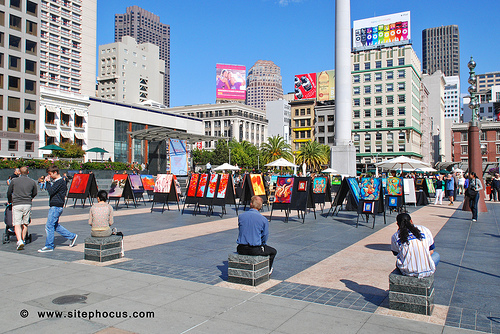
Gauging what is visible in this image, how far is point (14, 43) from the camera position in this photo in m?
59.3

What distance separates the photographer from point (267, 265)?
715 cm

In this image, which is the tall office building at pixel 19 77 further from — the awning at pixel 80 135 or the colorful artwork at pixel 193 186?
the colorful artwork at pixel 193 186

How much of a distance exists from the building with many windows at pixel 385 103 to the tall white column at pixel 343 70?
61555 mm

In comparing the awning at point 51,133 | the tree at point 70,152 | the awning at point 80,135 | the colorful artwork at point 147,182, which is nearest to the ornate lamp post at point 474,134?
the colorful artwork at point 147,182

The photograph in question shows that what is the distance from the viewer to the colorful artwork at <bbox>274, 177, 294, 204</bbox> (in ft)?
51.4

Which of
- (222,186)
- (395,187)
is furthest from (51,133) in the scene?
(395,187)

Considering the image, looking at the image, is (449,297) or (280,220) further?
(280,220)

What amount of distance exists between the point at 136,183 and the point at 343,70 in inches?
821

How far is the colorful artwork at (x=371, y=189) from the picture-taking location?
1482 cm

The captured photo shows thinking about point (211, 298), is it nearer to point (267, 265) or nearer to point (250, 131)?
point (267, 265)

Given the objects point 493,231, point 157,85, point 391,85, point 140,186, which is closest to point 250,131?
point 157,85

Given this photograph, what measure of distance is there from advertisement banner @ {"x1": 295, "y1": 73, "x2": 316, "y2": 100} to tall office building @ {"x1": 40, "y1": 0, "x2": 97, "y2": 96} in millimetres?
58078

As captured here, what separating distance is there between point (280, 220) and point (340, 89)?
20.6m

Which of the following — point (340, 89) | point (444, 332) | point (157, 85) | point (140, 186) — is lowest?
point (444, 332)
